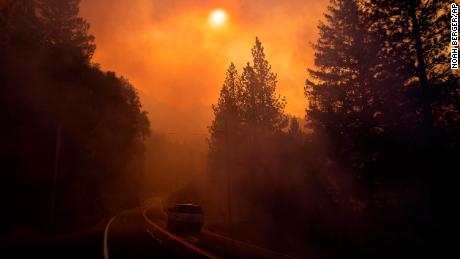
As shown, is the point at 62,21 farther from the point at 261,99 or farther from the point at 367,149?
the point at 367,149

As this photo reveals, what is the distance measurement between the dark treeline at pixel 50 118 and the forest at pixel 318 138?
12 cm

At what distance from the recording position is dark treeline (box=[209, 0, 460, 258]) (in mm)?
18641

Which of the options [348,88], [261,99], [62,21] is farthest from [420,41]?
[62,21]

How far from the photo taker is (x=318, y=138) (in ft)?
84.3

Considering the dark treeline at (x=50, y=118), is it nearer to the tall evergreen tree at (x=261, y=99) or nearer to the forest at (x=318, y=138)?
the forest at (x=318, y=138)

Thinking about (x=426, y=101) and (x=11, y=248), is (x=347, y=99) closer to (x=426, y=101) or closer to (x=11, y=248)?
(x=426, y=101)

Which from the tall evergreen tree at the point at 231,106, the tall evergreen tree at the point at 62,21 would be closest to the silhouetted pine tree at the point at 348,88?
the tall evergreen tree at the point at 231,106

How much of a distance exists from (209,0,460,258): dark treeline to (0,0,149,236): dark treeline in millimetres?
15603

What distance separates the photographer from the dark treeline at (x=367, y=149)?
61.2ft

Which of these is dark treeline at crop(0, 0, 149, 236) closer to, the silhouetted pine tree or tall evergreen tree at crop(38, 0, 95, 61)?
tall evergreen tree at crop(38, 0, 95, 61)

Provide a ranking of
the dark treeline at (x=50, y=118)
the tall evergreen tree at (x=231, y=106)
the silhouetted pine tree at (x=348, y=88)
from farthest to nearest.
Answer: the tall evergreen tree at (x=231, y=106) → the dark treeline at (x=50, y=118) → the silhouetted pine tree at (x=348, y=88)

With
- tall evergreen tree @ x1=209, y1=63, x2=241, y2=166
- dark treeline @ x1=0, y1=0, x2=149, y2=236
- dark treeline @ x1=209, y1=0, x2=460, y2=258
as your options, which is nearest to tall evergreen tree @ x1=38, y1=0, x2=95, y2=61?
dark treeline @ x1=0, y1=0, x2=149, y2=236

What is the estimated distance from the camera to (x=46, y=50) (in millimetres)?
33500

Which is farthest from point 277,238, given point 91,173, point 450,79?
point 91,173
